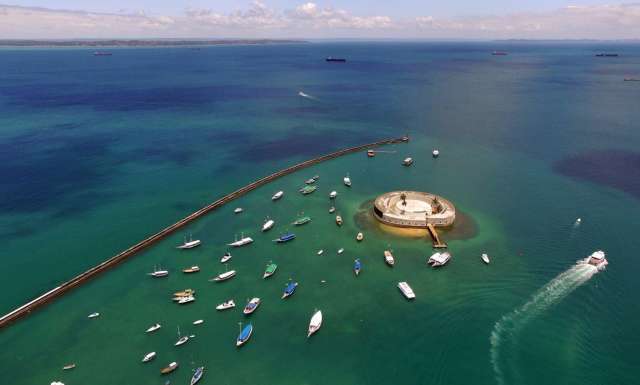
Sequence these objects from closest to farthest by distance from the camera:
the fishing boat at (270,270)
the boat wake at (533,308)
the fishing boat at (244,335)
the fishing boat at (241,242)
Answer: the boat wake at (533,308), the fishing boat at (244,335), the fishing boat at (270,270), the fishing boat at (241,242)

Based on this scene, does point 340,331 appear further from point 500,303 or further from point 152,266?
point 152,266

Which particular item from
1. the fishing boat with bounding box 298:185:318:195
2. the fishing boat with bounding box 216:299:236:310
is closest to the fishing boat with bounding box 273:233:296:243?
the fishing boat with bounding box 216:299:236:310

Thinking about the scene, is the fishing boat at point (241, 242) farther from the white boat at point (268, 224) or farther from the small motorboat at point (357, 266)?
the small motorboat at point (357, 266)

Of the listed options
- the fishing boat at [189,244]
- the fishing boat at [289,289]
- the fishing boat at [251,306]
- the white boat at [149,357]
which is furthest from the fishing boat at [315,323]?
the fishing boat at [189,244]

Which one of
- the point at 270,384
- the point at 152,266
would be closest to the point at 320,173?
the point at 152,266

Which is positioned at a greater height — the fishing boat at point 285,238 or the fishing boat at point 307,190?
the fishing boat at point 307,190

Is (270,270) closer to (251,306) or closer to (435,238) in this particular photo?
(251,306)
